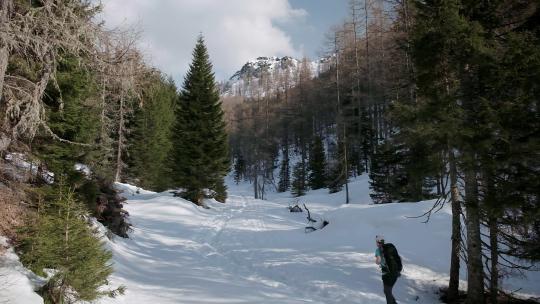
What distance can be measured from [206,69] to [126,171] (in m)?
14.2

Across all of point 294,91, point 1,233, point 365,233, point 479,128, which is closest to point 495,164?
point 479,128

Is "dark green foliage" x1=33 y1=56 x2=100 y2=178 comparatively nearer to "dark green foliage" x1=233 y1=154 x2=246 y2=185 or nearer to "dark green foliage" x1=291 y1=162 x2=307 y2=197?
"dark green foliage" x1=291 y1=162 x2=307 y2=197

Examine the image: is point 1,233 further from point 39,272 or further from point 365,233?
point 365,233

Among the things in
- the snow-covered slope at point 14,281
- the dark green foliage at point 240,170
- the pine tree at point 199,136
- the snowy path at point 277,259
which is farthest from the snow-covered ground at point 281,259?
the dark green foliage at point 240,170

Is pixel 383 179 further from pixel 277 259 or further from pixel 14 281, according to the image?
pixel 14 281

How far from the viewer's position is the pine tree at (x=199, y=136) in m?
25.4

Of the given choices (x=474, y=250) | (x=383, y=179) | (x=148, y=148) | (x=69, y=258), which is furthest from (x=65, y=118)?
(x=148, y=148)

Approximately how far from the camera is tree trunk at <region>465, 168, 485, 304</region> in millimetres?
8961

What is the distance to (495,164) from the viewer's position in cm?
763

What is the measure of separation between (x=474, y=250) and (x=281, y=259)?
5.98 m

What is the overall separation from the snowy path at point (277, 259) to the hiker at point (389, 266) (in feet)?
3.01

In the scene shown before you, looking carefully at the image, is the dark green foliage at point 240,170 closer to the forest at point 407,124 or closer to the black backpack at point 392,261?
the forest at point 407,124

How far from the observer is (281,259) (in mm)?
12711

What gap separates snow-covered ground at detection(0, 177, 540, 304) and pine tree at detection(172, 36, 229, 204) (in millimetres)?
5679
